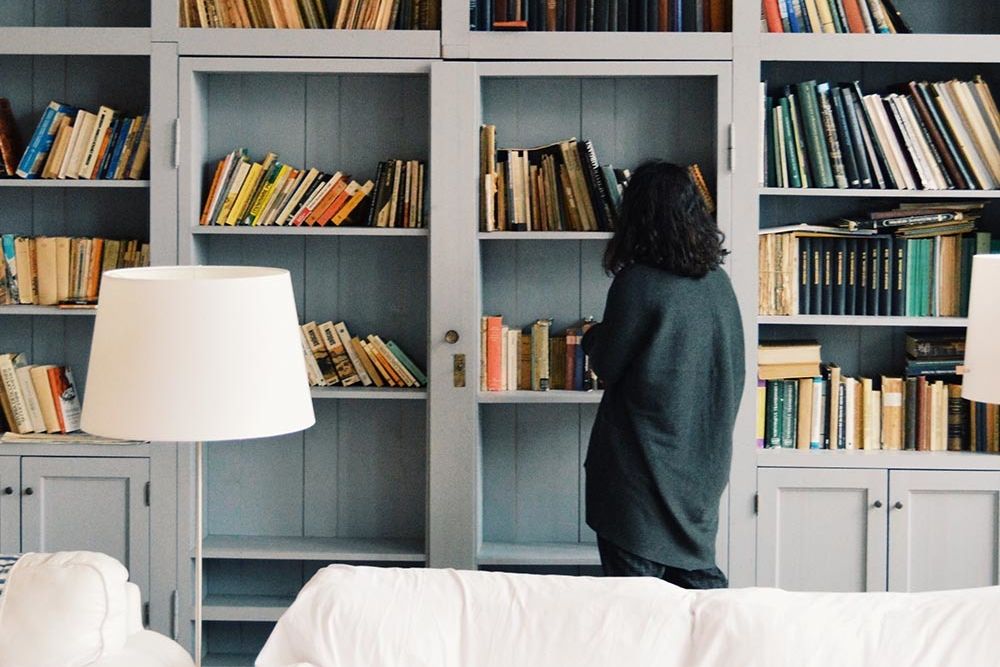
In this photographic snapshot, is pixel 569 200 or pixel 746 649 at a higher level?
pixel 569 200

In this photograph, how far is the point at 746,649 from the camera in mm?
2072

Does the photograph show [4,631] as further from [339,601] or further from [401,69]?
[401,69]

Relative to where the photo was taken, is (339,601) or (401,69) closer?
(339,601)

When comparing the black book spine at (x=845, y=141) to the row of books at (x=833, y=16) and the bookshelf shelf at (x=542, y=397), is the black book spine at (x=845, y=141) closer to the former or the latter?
the row of books at (x=833, y=16)

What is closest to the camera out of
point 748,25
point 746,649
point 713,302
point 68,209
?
point 746,649

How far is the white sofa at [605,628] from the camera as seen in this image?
207cm

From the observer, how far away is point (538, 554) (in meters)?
3.61

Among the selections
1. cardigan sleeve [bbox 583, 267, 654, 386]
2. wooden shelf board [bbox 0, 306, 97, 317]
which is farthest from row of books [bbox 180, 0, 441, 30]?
cardigan sleeve [bbox 583, 267, 654, 386]

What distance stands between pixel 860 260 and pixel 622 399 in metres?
1.12

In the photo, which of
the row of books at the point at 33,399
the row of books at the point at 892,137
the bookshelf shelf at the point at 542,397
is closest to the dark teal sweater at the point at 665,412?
the bookshelf shelf at the point at 542,397

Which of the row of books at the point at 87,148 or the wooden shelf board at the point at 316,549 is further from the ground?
the row of books at the point at 87,148

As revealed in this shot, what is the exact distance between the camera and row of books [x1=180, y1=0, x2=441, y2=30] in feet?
11.6

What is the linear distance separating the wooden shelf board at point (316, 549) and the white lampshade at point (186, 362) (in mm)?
1741

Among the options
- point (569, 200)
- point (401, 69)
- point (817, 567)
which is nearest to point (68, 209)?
point (401, 69)
